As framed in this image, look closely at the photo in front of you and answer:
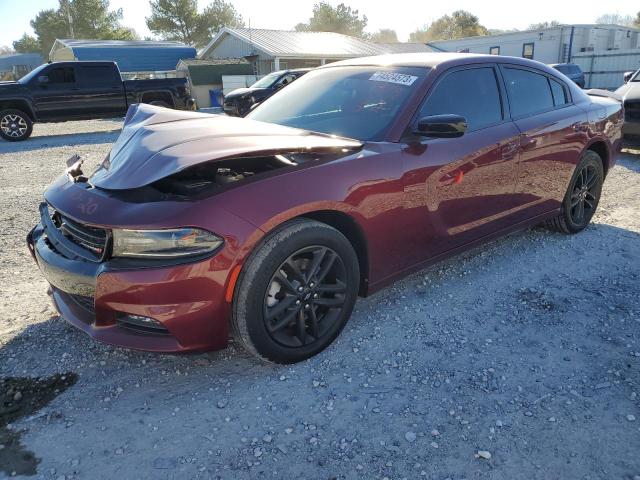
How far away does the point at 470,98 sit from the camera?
3477 millimetres

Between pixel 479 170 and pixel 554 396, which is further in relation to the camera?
pixel 479 170

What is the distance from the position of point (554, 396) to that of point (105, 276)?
7.38 ft

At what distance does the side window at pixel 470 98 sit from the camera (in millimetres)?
3229

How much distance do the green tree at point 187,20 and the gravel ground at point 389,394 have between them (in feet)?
190

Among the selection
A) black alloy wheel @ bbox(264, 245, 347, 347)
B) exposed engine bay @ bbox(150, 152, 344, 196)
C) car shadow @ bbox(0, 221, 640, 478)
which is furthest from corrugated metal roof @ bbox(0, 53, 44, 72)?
black alloy wheel @ bbox(264, 245, 347, 347)

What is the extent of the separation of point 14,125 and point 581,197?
13142mm

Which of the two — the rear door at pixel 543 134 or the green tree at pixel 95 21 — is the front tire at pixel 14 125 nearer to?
the rear door at pixel 543 134

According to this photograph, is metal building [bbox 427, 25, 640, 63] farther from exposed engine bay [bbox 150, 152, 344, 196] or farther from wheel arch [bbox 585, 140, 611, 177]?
exposed engine bay [bbox 150, 152, 344, 196]

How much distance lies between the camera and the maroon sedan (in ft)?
7.38

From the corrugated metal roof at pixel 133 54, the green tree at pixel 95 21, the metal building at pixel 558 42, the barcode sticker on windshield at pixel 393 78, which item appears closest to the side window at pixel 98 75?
the barcode sticker on windshield at pixel 393 78

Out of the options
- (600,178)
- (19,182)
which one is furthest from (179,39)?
(600,178)

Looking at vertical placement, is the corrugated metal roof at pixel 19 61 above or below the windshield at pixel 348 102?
above

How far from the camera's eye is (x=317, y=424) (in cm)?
225

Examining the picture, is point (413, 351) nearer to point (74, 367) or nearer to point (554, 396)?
point (554, 396)
